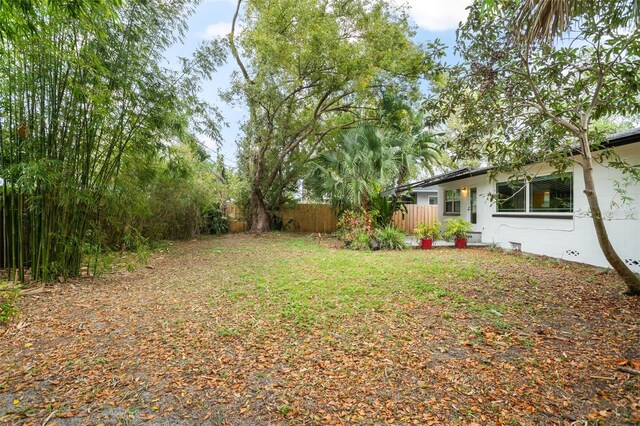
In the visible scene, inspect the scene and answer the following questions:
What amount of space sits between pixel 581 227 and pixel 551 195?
118 centimetres

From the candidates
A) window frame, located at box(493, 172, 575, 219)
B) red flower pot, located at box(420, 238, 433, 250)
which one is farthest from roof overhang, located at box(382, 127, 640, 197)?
red flower pot, located at box(420, 238, 433, 250)

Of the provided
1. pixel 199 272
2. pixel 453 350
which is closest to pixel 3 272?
pixel 199 272

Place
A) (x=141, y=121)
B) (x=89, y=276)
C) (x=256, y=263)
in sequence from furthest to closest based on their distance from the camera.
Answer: (x=256, y=263)
(x=89, y=276)
(x=141, y=121)

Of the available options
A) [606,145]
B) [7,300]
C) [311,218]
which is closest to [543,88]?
[606,145]

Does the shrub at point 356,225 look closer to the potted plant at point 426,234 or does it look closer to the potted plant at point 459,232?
the potted plant at point 426,234

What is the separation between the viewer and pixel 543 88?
4695 mm

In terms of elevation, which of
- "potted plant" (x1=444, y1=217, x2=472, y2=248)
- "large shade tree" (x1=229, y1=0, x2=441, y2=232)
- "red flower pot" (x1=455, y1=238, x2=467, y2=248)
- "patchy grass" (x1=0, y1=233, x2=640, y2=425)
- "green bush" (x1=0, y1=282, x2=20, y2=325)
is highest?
"large shade tree" (x1=229, y1=0, x2=441, y2=232)

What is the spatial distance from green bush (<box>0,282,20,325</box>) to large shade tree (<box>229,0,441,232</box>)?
848 centimetres

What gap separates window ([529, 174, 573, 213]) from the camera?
701 centimetres

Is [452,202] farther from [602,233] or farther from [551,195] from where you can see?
[602,233]

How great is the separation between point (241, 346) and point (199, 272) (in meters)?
3.56

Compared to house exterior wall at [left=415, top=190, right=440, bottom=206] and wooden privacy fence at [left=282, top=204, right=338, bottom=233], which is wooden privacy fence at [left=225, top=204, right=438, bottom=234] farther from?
house exterior wall at [left=415, top=190, right=440, bottom=206]

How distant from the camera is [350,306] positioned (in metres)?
4.01

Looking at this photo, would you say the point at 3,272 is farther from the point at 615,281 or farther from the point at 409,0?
the point at 409,0
